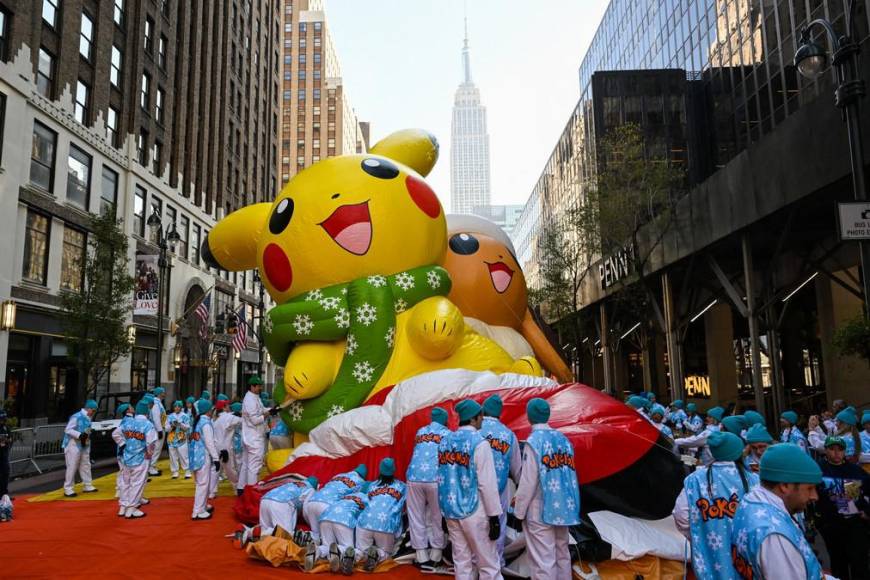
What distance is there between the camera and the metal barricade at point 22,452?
50.3 feet

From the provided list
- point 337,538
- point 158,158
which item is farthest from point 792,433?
point 158,158

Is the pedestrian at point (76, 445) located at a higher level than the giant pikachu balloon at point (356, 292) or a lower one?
lower

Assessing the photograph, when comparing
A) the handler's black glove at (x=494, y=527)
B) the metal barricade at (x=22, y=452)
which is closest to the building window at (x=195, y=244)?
the metal barricade at (x=22, y=452)

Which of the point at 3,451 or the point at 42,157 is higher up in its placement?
the point at 42,157

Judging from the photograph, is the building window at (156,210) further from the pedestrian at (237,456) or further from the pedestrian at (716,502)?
the pedestrian at (716,502)

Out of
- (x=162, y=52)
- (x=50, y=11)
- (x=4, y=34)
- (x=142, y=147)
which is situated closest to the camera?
(x=4, y=34)

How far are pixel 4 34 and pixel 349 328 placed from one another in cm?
1831

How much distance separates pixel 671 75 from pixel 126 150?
95.4 ft

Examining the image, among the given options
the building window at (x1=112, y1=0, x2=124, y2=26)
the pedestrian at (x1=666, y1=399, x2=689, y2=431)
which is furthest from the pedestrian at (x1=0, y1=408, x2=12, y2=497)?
the building window at (x1=112, y1=0, x2=124, y2=26)

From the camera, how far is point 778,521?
2953 mm

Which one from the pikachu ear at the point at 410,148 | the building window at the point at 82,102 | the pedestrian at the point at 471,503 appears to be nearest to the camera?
the pedestrian at the point at 471,503

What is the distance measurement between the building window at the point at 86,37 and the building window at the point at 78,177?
13.8 feet

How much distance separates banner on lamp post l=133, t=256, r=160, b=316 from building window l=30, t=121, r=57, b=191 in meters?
4.21

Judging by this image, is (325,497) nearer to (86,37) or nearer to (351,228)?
(351,228)
